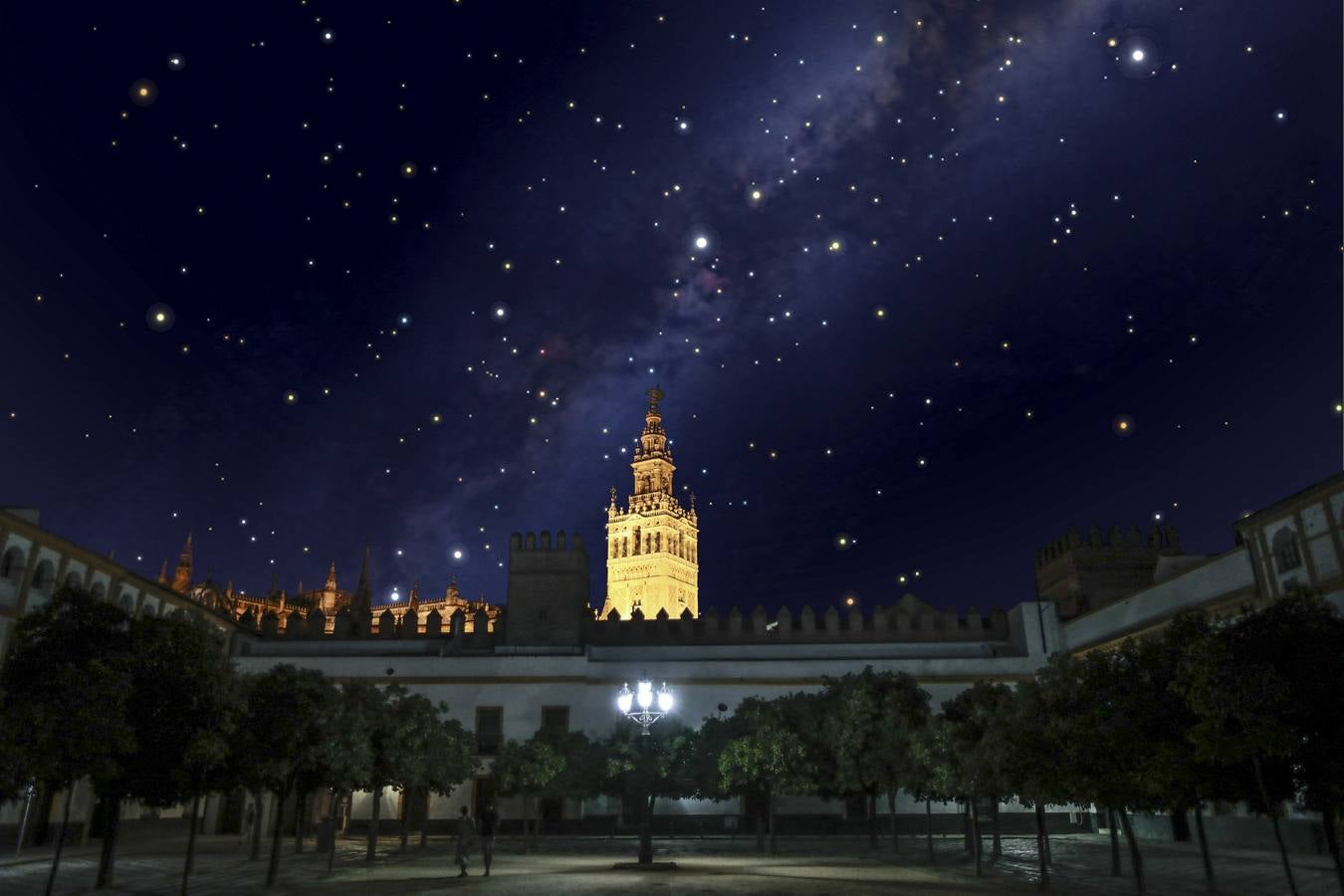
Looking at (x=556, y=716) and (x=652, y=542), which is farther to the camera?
(x=652, y=542)

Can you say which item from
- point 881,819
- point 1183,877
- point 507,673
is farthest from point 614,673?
point 1183,877

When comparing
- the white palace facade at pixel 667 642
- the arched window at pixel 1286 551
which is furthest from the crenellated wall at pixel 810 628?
the arched window at pixel 1286 551

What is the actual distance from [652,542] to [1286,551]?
83.9 meters

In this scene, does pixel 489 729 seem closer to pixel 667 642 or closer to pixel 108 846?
pixel 667 642

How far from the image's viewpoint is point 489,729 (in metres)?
41.8

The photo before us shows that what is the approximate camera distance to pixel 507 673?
42625mm

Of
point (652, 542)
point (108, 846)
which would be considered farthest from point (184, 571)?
point (108, 846)

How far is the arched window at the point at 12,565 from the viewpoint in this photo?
29016mm

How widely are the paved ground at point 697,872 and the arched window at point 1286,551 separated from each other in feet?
26.2

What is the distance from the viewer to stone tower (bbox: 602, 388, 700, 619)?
352ft

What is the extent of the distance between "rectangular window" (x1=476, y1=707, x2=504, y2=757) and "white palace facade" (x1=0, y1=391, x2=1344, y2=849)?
69 millimetres

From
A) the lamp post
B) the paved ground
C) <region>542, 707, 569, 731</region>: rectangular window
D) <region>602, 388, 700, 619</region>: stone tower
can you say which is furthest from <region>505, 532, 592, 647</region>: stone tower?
<region>602, 388, 700, 619</region>: stone tower

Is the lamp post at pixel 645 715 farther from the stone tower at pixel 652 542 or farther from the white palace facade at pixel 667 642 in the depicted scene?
the stone tower at pixel 652 542

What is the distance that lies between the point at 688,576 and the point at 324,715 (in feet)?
302
